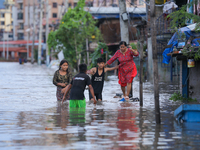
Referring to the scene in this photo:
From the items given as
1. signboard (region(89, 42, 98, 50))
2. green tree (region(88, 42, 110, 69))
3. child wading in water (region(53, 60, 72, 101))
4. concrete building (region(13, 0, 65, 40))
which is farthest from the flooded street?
concrete building (region(13, 0, 65, 40))

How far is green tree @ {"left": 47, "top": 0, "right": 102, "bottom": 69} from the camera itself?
3934 centimetres

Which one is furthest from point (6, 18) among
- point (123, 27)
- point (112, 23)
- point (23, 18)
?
point (123, 27)

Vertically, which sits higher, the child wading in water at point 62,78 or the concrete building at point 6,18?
the concrete building at point 6,18

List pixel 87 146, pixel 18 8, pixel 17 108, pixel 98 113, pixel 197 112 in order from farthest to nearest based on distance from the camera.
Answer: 1. pixel 18 8
2. pixel 17 108
3. pixel 98 113
4. pixel 197 112
5. pixel 87 146

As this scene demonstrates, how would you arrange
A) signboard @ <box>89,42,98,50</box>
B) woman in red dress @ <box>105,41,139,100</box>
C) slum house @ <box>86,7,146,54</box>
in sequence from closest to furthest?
woman in red dress @ <box>105,41,139,100</box>
signboard @ <box>89,42,98,50</box>
slum house @ <box>86,7,146,54</box>

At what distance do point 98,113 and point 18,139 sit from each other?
3.78 m

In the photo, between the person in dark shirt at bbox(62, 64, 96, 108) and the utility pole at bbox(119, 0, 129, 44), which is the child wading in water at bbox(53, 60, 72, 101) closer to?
the person in dark shirt at bbox(62, 64, 96, 108)

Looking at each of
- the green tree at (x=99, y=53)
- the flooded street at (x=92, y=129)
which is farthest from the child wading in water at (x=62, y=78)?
the green tree at (x=99, y=53)

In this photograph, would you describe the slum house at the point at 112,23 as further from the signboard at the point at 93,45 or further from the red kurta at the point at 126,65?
the red kurta at the point at 126,65

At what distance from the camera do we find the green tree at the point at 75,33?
39.3 m

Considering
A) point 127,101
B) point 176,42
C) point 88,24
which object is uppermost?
point 88,24

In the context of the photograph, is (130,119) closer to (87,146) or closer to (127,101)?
(87,146)

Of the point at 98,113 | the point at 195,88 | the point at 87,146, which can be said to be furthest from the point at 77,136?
the point at 195,88

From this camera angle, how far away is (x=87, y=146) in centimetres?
656
